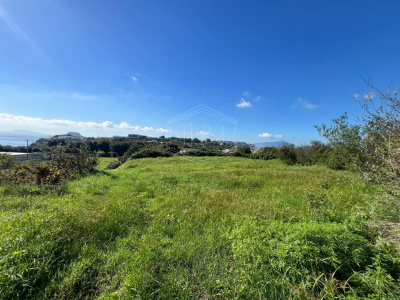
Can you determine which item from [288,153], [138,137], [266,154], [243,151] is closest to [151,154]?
[243,151]

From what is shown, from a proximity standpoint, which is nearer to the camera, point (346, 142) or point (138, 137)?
point (346, 142)

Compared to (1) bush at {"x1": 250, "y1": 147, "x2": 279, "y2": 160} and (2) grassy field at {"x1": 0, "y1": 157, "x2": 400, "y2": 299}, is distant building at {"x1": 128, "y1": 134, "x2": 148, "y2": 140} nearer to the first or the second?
(1) bush at {"x1": 250, "y1": 147, "x2": 279, "y2": 160}

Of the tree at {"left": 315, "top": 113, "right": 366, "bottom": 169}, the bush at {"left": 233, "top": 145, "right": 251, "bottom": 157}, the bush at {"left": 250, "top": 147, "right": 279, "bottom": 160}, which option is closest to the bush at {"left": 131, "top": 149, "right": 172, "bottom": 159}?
the bush at {"left": 233, "top": 145, "right": 251, "bottom": 157}

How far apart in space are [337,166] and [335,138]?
326cm

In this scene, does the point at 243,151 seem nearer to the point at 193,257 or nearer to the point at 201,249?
the point at 201,249

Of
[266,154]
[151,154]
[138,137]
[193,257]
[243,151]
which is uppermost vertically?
[138,137]

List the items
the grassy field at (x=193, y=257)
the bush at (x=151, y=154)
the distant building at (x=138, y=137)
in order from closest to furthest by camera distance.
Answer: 1. the grassy field at (x=193, y=257)
2. the bush at (x=151, y=154)
3. the distant building at (x=138, y=137)

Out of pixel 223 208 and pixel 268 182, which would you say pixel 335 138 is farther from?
pixel 223 208

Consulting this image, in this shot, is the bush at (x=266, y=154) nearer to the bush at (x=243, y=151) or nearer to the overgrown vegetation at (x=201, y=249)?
the bush at (x=243, y=151)

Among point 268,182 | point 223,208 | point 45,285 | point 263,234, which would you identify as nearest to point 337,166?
point 268,182

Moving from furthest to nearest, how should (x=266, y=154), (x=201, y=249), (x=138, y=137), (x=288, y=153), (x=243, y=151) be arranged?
(x=138, y=137) < (x=243, y=151) < (x=266, y=154) < (x=288, y=153) < (x=201, y=249)

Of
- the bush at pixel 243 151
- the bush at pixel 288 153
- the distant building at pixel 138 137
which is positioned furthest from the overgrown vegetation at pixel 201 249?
the distant building at pixel 138 137

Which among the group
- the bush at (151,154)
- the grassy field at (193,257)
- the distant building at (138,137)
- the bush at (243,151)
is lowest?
the grassy field at (193,257)

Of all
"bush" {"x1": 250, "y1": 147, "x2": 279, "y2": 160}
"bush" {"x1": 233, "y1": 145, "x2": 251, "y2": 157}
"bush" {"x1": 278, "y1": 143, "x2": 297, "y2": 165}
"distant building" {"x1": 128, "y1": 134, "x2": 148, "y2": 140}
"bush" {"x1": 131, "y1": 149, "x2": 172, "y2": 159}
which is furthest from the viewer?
"distant building" {"x1": 128, "y1": 134, "x2": 148, "y2": 140}
